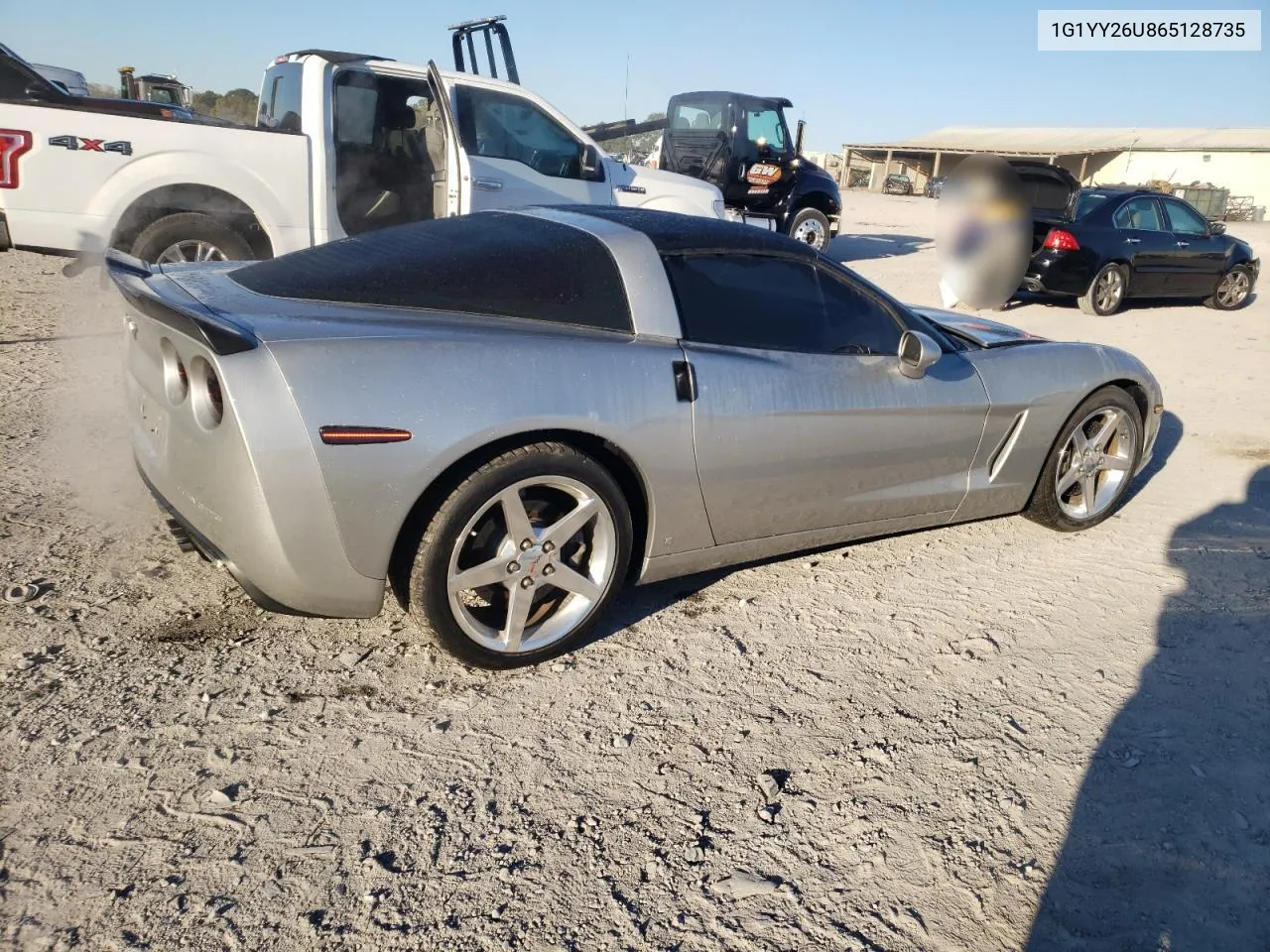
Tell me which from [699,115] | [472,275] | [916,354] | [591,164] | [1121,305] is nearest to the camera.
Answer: [472,275]

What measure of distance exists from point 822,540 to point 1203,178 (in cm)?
4910

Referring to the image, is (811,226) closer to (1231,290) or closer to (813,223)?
(813,223)

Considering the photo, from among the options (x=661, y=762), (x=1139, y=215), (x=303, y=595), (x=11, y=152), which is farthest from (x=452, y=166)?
(x=1139, y=215)

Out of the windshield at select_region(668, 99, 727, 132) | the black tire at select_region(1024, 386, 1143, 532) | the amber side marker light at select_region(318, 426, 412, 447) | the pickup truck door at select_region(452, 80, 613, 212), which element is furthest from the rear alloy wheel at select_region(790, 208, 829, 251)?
the amber side marker light at select_region(318, 426, 412, 447)


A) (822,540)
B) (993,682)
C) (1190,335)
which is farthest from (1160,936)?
(1190,335)

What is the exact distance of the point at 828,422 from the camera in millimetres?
3447

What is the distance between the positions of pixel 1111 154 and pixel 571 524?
50.9 metres

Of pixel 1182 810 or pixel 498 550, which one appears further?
pixel 498 550

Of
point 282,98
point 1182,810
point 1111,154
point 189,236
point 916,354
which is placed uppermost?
point 1111,154

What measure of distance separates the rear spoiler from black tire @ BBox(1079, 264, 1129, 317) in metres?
10.8

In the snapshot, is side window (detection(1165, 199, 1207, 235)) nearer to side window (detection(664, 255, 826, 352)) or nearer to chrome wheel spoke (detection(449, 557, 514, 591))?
side window (detection(664, 255, 826, 352))

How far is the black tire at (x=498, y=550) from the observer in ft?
8.93

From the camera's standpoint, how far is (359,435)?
100 inches

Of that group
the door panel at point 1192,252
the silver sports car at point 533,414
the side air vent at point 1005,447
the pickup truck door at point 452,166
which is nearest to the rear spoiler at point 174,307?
the silver sports car at point 533,414
